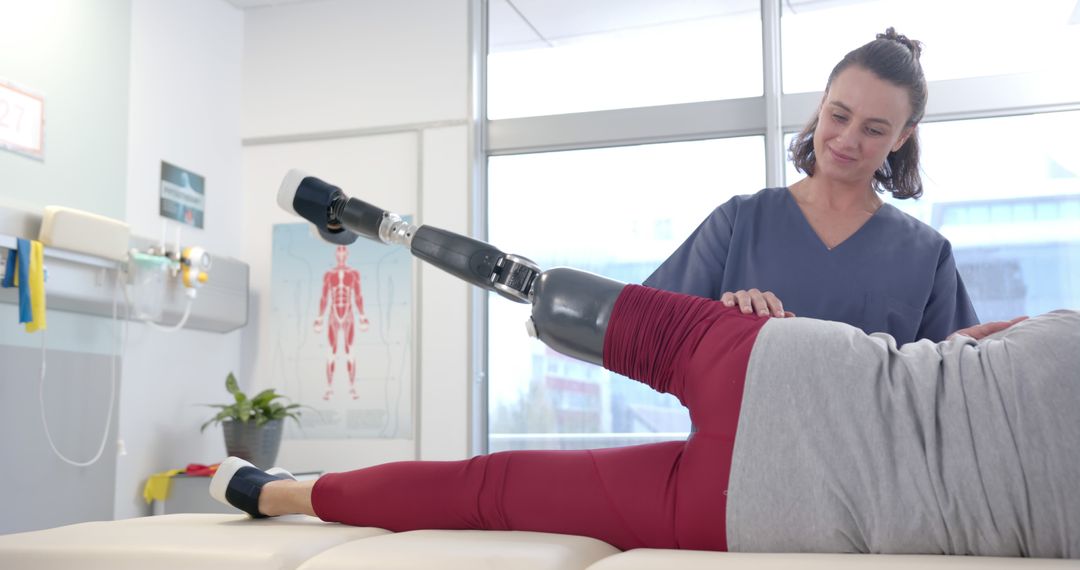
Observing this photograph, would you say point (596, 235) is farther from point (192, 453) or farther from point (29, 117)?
point (29, 117)

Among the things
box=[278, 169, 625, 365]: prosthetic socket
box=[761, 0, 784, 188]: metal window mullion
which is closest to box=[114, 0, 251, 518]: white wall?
box=[278, 169, 625, 365]: prosthetic socket

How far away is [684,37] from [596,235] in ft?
2.99

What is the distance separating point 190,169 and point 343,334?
3.05ft

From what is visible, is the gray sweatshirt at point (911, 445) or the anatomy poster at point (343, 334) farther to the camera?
the anatomy poster at point (343, 334)

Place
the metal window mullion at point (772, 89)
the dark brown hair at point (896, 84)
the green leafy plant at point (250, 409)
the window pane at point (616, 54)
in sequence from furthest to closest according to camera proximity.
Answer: the window pane at point (616, 54), the metal window mullion at point (772, 89), the green leafy plant at point (250, 409), the dark brown hair at point (896, 84)

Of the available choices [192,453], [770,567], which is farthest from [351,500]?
[192,453]

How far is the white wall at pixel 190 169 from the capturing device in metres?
3.73

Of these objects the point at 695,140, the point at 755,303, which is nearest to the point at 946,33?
the point at 695,140

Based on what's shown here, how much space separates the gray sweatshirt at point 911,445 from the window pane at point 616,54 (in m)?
3.05

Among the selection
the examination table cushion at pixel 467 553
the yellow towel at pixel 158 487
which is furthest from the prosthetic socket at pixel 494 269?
the yellow towel at pixel 158 487

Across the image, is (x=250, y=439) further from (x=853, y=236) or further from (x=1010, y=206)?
(x=1010, y=206)

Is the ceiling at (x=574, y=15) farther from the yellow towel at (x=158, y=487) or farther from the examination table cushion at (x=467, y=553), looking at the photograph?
the examination table cushion at (x=467, y=553)

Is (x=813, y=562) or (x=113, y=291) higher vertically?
(x=113, y=291)

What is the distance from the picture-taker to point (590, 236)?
4.23 m
